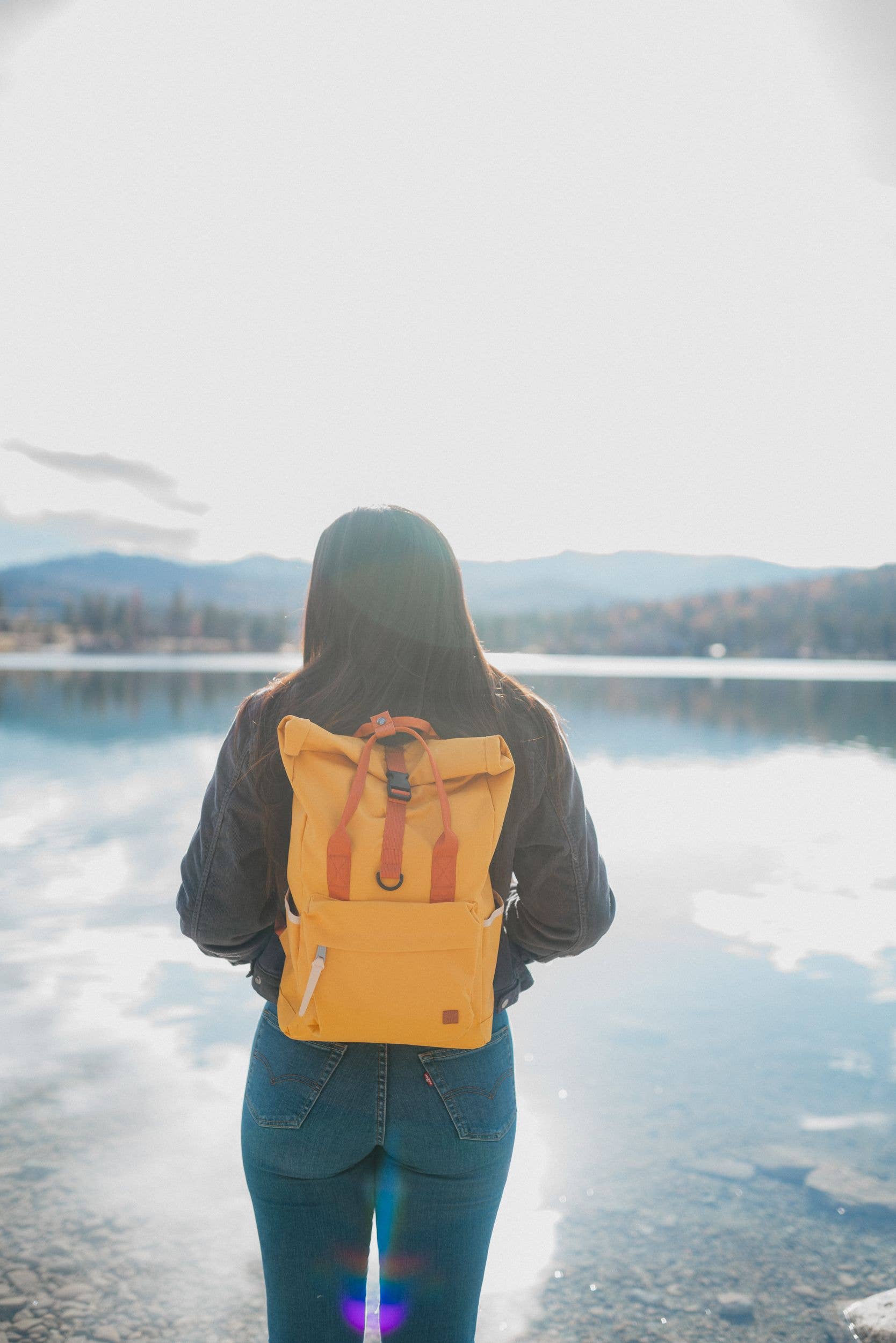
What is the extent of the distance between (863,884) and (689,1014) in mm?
3797

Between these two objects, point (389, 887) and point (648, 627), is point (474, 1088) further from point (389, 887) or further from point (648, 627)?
point (648, 627)

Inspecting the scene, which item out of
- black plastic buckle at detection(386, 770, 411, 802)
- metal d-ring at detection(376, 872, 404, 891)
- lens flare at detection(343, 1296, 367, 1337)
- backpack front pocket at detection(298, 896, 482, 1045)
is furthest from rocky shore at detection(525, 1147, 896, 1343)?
black plastic buckle at detection(386, 770, 411, 802)

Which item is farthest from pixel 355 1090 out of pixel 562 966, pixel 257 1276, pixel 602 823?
pixel 602 823

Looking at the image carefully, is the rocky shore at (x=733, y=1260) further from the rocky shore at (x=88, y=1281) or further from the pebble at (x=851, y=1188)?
the rocky shore at (x=88, y=1281)

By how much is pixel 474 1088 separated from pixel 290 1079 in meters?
0.33

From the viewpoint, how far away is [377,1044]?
1.70 meters

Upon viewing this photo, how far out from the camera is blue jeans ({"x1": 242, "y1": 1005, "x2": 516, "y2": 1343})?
167cm

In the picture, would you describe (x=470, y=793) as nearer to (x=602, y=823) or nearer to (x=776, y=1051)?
(x=776, y=1051)

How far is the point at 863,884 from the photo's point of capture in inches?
339

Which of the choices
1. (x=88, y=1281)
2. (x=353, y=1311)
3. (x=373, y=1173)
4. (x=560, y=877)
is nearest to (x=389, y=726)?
(x=560, y=877)

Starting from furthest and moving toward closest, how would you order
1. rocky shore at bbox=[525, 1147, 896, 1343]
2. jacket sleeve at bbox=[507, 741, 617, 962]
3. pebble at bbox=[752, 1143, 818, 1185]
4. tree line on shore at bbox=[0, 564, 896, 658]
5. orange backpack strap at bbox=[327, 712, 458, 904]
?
tree line on shore at bbox=[0, 564, 896, 658] < pebble at bbox=[752, 1143, 818, 1185] < rocky shore at bbox=[525, 1147, 896, 1343] < jacket sleeve at bbox=[507, 741, 617, 962] < orange backpack strap at bbox=[327, 712, 458, 904]

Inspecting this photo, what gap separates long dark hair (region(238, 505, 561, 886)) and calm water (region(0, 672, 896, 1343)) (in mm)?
2238

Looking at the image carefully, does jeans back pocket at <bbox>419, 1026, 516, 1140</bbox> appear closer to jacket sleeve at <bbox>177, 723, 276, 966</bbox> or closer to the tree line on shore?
jacket sleeve at <bbox>177, 723, 276, 966</bbox>

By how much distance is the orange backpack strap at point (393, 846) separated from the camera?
153 cm
